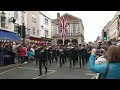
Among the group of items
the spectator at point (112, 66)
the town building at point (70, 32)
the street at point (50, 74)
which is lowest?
the street at point (50, 74)

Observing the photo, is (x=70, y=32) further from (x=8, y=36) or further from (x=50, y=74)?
(x=50, y=74)

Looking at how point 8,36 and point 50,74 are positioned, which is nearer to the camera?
point 50,74

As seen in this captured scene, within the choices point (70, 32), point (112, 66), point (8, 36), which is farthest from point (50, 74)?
point (70, 32)

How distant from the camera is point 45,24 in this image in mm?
53312

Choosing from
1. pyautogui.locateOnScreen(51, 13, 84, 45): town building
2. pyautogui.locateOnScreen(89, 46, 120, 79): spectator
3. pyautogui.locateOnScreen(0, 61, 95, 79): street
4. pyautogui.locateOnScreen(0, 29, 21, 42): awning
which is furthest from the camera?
pyautogui.locateOnScreen(51, 13, 84, 45): town building

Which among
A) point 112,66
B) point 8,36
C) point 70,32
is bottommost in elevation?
point 112,66

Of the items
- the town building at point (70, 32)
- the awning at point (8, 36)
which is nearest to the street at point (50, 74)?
the awning at point (8, 36)

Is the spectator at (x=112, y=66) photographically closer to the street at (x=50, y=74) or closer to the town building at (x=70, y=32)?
the street at (x=50, y=74)

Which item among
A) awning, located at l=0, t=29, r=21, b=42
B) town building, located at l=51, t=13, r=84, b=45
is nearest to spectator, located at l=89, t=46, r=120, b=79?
awning, located at l=0, t=29, r=21, b=42

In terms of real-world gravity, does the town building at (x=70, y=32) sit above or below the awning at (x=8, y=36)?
above

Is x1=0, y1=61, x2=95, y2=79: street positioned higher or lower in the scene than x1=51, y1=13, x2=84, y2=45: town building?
lower

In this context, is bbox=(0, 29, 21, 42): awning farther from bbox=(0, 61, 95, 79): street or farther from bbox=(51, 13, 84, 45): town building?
bbox=(51, 13, 84, 45): town building
